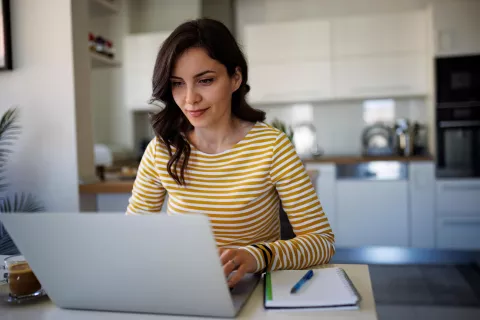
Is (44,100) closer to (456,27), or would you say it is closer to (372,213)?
(372,213)

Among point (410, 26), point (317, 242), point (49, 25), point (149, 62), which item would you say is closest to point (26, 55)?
point (49, 25)

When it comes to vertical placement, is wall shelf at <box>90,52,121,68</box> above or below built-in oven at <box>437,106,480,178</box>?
above

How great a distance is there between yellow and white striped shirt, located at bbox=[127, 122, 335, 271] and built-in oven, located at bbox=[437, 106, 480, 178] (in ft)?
9.96

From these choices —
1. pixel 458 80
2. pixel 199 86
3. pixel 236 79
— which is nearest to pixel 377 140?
pixel 458 80

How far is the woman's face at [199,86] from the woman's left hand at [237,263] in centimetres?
36

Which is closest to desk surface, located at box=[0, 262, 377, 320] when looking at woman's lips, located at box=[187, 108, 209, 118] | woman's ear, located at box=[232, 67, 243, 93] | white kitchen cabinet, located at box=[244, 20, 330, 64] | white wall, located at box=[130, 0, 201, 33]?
woman's lips, located at box=[187, 108, 209, 118]

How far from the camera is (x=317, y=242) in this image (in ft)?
3.44

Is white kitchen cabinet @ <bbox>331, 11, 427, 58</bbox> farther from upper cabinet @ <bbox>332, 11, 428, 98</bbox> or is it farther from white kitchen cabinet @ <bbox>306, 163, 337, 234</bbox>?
white kitchen cabinet @ <bbox>306, 163, 337, 234</bbox>

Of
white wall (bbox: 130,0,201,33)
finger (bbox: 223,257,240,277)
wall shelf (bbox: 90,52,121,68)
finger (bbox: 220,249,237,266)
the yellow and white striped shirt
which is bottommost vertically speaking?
finger (bbox: 223,257,240,277)

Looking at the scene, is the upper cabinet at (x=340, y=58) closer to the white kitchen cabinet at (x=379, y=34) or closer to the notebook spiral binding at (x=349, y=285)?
the white kitchen cabinet at (x=379, y=34)

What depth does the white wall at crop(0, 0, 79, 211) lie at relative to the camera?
2.08 metres

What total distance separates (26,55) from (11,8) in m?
0.22

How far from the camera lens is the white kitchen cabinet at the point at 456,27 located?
381 cm

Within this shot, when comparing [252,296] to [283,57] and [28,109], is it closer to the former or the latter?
[28,109]
